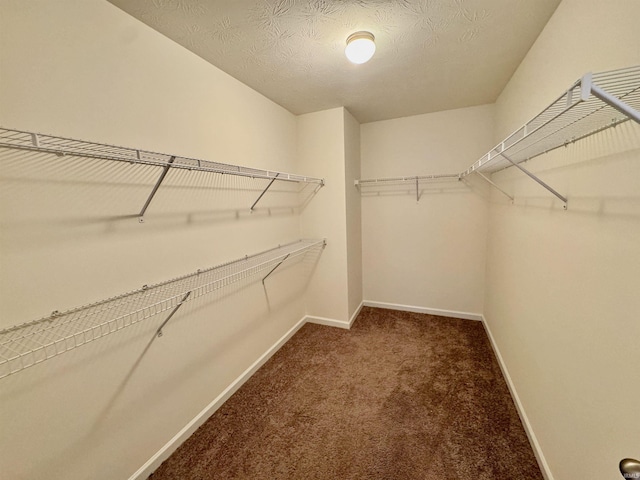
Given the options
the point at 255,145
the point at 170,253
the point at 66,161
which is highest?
the point at 255,145

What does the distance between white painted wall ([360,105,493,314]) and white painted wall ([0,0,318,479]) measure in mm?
1927

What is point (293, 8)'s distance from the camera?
→ 1.29 meters

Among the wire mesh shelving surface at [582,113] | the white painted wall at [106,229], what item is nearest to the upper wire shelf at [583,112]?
the wire mesh shelving surface at [582,113]

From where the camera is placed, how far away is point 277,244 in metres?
2.56

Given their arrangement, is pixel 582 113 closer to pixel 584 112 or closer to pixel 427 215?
pixel 584 112

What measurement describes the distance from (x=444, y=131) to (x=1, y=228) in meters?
3.45

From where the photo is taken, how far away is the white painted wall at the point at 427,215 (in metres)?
2.86

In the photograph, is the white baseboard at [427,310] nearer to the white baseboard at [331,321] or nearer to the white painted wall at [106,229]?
the white baseboard at [331,321]

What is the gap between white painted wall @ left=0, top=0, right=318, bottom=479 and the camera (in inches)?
37.2

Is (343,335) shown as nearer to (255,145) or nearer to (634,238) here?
(255,145)

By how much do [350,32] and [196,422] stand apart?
264 cm

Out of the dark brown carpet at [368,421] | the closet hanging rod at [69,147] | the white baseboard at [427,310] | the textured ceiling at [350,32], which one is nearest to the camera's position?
the closet hanging rod at [69,147]

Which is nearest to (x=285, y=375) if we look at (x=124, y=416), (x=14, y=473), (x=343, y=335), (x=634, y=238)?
(x=343, y=335)

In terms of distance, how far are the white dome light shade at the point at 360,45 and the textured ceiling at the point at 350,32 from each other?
42 millimetres
